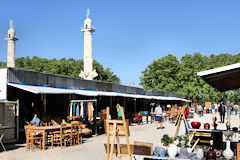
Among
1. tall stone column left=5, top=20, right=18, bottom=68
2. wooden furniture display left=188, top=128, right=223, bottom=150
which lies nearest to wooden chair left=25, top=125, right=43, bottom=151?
wooden furniture display left=188, top=128, right=223, bottom=150

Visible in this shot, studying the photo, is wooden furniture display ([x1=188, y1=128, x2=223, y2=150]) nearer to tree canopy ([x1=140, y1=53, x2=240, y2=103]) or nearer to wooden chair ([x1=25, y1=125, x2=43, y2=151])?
wooden chair ([x1=25, y1=125, x2=43, y2=151])

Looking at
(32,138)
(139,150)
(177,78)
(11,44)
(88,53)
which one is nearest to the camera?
(139,150)

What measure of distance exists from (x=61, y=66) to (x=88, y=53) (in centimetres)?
1603

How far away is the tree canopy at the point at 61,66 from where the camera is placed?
5245 cm

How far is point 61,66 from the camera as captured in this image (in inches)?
2068

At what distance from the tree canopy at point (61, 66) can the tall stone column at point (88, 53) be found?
1354cm

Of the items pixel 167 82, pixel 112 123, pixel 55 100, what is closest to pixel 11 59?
pixel 167 82

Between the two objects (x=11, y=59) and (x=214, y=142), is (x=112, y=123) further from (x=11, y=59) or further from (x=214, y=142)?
(x=11, y=59)

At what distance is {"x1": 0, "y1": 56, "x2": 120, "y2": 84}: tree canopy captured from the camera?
5245 centimetres

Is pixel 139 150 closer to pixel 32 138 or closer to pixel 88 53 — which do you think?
pixel 32 138

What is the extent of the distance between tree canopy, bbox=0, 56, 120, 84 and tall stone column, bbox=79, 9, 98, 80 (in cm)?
1354

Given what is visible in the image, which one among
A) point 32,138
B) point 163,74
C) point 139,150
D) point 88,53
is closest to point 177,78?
point 163,74

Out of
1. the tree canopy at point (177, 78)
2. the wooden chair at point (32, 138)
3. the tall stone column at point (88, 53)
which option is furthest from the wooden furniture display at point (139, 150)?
the tree canopy at point (177, 78)

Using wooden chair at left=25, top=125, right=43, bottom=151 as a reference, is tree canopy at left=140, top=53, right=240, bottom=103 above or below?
above
